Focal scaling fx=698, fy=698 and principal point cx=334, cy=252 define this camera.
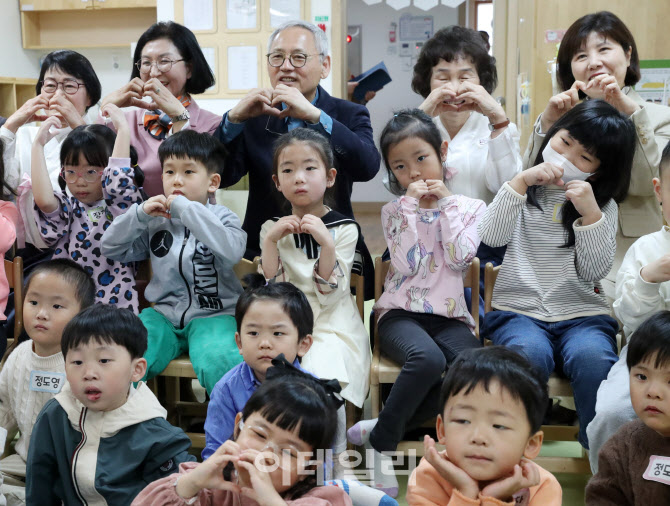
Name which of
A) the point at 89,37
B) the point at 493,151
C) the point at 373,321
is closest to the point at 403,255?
the point at 373,321

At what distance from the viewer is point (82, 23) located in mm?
6355

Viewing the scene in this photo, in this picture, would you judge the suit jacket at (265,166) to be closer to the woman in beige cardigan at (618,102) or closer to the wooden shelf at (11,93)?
the woman in beige cardigan at (618,102)

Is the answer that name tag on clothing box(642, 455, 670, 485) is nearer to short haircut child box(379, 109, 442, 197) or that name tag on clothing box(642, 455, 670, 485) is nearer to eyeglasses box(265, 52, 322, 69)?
short haircut child box(379, 109, 442, 197)

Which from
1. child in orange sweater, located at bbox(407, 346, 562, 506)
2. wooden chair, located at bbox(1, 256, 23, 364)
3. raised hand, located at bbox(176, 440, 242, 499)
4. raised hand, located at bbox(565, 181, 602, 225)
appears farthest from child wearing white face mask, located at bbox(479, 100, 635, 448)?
wooden chair, located at bbox(1, 256, 23, 364)

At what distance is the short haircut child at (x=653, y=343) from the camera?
1.46m

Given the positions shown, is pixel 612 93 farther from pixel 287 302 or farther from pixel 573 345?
pixel 287 302

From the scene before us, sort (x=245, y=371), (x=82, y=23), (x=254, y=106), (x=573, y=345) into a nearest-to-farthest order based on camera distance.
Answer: (x=245, y=371)
(x=573, y=345)
(x=254, y=106)
(x=82, y=23)

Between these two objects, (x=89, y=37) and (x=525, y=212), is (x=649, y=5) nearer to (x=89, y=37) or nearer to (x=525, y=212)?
(x=525, y=212)

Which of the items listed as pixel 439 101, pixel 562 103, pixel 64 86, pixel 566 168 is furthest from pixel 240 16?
pixel 566 168

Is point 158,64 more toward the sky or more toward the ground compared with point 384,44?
more toward the ground

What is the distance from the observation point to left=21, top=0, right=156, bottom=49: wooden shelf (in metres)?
6.16

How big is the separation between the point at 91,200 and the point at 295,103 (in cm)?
79

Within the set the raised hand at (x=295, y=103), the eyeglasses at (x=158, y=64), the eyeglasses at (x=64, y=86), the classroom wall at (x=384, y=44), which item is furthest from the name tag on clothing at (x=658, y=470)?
the classroom wall at (x=384, y=44)

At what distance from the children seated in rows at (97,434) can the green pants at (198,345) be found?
33 cm
